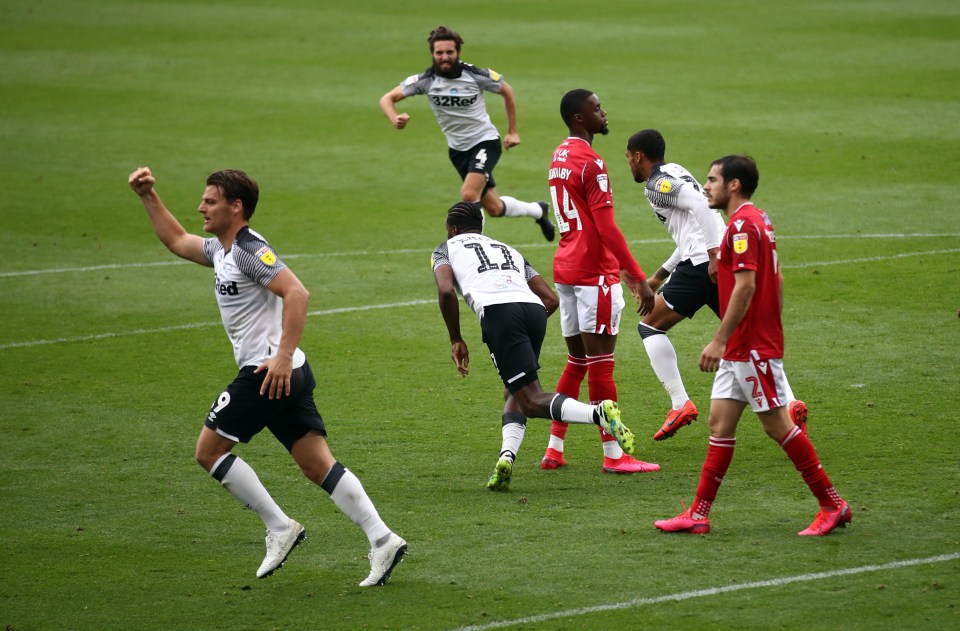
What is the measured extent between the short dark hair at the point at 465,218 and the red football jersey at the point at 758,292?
6.81 feet

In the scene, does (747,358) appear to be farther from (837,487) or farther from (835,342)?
(835,342)

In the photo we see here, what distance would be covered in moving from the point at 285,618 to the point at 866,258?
9648mm

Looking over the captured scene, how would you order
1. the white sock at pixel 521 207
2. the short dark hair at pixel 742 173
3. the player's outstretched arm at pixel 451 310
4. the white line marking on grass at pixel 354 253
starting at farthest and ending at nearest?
1. the white line marking on grass at pixel 354 253
2. the white sock at pixel 521 207
3. the player's outstretched arm at pixel 451 310
4. the short dark hair at pixel 742 173

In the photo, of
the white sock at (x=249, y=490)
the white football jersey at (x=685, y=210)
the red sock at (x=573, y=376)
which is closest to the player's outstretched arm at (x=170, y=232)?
the white sock at (x=249, y=490)

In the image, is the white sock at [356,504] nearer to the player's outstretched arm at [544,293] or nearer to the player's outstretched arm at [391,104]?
the player's outstretched arm at [544,293]

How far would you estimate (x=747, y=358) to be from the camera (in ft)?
22.0

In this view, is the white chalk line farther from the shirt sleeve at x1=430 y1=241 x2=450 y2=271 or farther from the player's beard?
the shirt sleeve at x1=430 y1=241 x2=450 y2=271

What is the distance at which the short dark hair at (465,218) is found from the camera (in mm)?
8297

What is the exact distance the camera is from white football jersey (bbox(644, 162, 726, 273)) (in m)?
8.77

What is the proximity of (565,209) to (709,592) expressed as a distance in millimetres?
3242

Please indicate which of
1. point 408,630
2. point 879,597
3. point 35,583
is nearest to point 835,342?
point 879,597

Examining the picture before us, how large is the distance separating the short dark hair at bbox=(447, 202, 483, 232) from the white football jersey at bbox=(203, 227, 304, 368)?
6.16ft

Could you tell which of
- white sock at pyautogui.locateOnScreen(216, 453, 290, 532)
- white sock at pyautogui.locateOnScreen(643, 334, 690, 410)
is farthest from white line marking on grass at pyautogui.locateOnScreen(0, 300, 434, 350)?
white sock at pyautogui.locateOnScreen(216, 453, 290, 532)

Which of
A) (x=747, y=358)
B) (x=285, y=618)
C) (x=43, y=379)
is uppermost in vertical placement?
(x=747, y=358)
